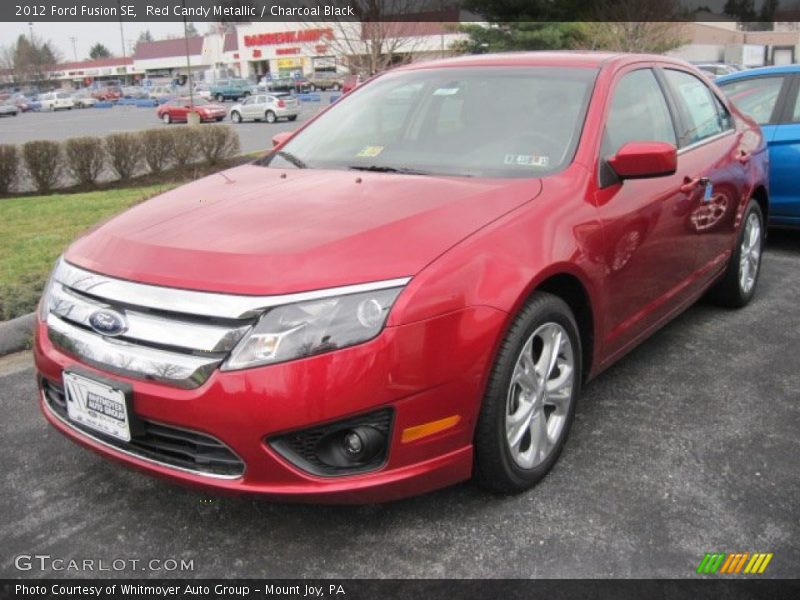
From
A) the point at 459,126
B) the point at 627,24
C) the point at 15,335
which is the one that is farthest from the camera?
the point at 627,24

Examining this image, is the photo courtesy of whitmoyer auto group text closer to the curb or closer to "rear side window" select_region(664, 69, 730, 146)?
"rear side window" select_region(664, 69, 730, 146)

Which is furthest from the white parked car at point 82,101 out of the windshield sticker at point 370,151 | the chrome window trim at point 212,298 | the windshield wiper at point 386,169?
the chrome window trim at point 212,298

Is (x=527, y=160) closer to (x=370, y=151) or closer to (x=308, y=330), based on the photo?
(x=370, y=151)

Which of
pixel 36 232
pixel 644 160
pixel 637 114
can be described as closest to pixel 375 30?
pixel 36 232

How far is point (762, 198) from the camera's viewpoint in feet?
16.4

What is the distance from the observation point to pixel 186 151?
13000 millimetres

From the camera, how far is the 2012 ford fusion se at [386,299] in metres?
2.17

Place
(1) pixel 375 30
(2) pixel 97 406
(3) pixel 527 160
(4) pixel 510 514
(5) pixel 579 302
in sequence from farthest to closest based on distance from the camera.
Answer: (1) pixel 375 30 → (3) pixel 527 160 → (5) pixel 579 302 → (4) pixel 510 514 → (2) pixel 97 406

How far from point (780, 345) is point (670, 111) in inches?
58.1

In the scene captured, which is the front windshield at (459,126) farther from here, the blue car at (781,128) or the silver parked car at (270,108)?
the silver parked car at (270,108)

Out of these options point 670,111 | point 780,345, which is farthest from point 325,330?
point 780,345

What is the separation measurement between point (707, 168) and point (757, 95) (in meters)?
2.90

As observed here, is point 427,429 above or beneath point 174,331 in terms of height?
beneath

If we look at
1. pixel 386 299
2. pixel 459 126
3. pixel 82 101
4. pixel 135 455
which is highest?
pixel 459 126
